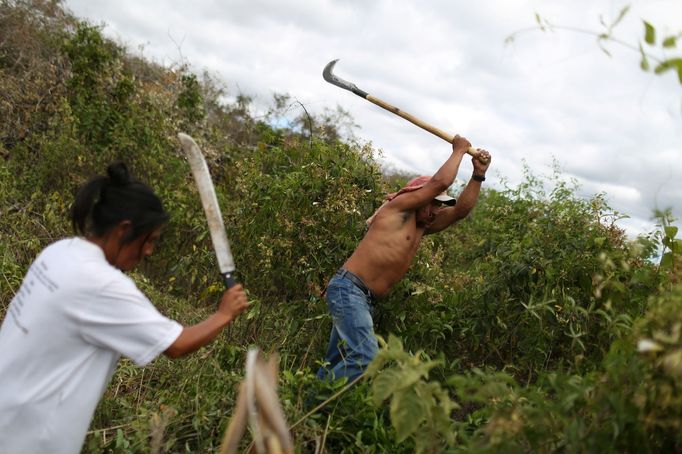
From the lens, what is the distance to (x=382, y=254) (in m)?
3.67

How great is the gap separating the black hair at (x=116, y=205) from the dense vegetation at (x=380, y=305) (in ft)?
2.65

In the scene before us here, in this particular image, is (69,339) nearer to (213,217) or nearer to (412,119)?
(213,217)

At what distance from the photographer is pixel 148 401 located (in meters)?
3.39

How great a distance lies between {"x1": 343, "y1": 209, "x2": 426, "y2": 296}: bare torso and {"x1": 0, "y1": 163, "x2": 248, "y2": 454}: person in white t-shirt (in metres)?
1.85

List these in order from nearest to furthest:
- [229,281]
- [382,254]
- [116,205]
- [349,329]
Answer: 1. [116,205]
2. [229,281]
3. [349,329]
4. [382,254]

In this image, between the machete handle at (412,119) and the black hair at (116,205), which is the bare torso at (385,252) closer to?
the machete handle at (412,119)

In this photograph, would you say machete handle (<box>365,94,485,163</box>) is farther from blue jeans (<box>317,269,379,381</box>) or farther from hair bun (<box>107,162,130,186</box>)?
hair bun (<box>107,162,130,186</box>)

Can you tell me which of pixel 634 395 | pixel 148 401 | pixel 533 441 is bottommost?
pixel 148 401

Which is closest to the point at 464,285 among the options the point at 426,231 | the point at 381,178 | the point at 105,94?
the point at 426,231

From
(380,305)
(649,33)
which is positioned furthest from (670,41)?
(380,305)

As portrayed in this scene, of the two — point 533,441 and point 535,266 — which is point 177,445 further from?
point 535,266

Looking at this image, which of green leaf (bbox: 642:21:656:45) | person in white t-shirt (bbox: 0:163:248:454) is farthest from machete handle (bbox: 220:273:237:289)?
green leaf (bbox: 642:21:656:45)

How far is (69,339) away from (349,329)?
190 cm

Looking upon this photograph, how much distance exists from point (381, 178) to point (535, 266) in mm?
1337
